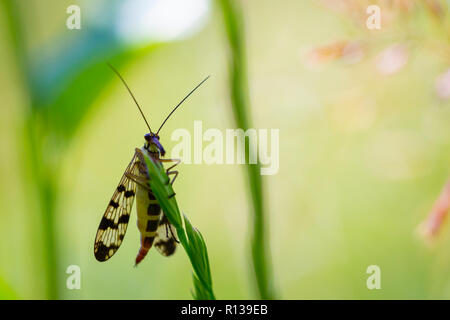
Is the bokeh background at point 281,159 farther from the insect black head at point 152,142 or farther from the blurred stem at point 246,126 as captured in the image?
the blurred stem at point 246,126

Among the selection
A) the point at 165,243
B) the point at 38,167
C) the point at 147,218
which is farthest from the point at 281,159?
the point at 38,167

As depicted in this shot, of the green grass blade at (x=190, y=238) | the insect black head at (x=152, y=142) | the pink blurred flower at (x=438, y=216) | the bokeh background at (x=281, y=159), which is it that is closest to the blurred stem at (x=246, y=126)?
the green grass blade at (x=190, y=238)

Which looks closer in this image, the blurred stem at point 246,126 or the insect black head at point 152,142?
the blurred stem at point 246,126

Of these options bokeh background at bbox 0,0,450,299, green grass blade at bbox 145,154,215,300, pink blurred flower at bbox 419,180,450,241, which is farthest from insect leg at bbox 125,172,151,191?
pink blurred flower at bbox 419,180,450,241

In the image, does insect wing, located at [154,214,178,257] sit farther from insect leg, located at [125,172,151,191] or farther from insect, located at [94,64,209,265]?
insect leg, located at [125,172,151,191]

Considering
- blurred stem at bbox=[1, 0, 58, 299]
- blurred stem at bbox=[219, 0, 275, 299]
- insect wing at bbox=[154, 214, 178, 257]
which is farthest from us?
insect wing at bbox=[154, 214, 178, 257]

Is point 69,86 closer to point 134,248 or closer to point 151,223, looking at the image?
point 151,223
